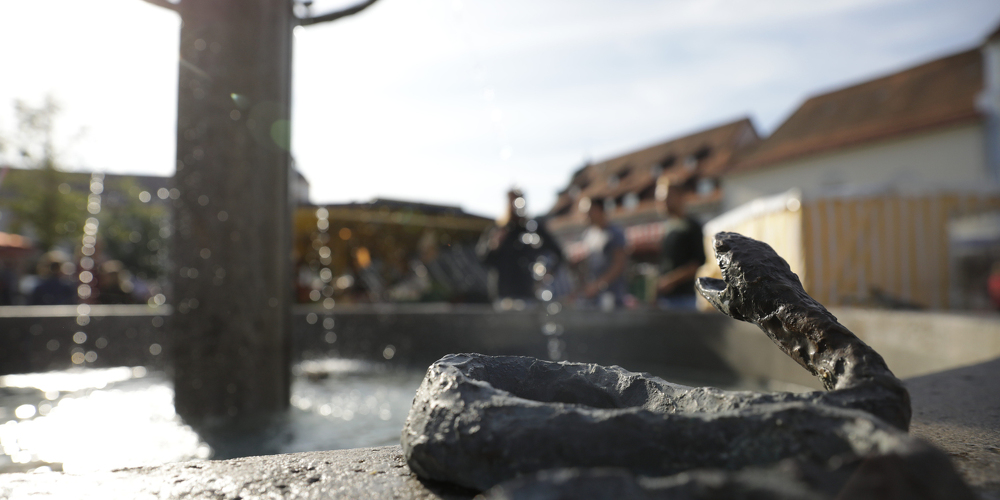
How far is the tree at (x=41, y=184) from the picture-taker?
17.0 metres

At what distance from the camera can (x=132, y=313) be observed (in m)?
4.74

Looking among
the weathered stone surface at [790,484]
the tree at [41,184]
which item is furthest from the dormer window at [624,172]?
the weathered stone surface at [790,484]

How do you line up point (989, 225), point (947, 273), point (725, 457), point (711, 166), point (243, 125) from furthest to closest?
point (711, 166)
point (989, 225)
point (947, 273)
point (243, 125)
point (725, 457)

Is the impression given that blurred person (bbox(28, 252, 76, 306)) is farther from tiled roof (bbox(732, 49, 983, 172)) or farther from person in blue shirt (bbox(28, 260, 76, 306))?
tiled roof (bbox(732, 49, 983, 172))

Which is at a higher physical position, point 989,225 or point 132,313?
point 989,225

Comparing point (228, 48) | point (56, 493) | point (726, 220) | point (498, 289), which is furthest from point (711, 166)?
point (56, 493)

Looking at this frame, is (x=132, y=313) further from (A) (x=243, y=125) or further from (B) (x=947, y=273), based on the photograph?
(B) (x=947, y=273)

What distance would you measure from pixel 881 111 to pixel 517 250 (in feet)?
78.8

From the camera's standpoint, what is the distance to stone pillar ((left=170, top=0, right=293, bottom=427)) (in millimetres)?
3078

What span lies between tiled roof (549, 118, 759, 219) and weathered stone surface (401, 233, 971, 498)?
85.6ft

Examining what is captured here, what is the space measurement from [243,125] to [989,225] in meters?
8.57

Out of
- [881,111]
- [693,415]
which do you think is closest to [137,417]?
[693,415]

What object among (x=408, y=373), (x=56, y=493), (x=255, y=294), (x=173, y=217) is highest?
(x=173, y=217)

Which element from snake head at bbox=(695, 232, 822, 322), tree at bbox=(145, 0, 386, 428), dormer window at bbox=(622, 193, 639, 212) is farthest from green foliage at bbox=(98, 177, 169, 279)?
snake head at bbox=(695, 232, 822, 322)
